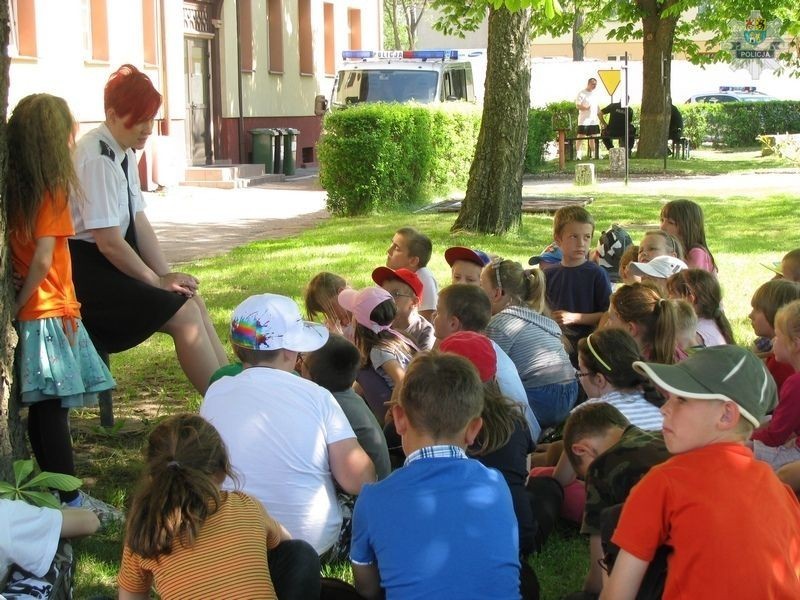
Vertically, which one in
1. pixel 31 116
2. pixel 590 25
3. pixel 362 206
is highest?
pixel 590 25

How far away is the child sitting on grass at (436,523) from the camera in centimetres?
314

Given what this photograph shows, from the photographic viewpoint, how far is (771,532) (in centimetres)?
284

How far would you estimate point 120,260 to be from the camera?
5273 millimetres

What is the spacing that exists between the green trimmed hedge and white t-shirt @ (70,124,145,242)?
33.6 m

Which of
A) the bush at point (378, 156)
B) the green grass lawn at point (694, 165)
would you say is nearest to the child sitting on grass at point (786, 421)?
the bush at point (378, 156)

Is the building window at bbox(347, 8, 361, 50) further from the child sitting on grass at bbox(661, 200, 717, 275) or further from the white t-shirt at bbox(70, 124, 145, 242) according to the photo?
the white t-shirt at bbox(70, 124, 145, 242)

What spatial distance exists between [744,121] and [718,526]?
36.8 m

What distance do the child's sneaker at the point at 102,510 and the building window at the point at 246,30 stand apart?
22.9 m

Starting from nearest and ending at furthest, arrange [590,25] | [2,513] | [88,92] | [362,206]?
[2,513] < [362,206] < [88,92] < [590,25]

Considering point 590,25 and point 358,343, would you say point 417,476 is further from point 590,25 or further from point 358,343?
point 590,25

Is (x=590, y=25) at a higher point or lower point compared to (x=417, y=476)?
higher

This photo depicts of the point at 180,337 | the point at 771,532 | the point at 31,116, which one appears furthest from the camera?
the point at 180,337

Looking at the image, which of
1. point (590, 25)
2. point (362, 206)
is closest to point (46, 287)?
point (362, 206)

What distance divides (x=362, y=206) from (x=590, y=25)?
18209mm
